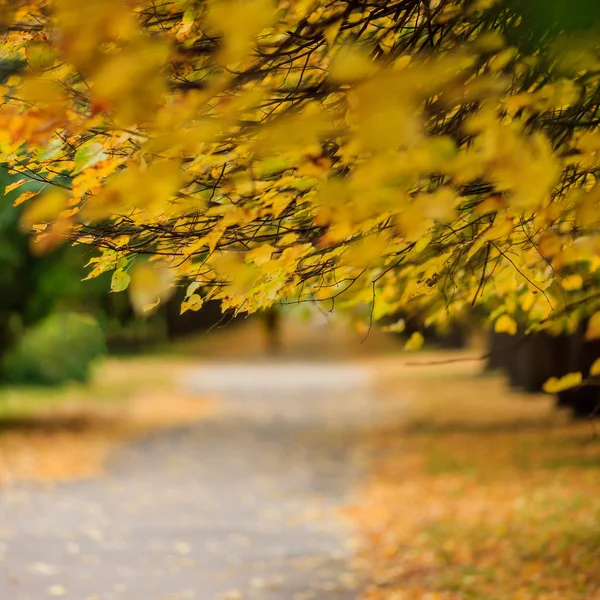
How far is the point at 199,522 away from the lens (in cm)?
903

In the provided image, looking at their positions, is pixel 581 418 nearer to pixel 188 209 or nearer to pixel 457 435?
pixel 457 435

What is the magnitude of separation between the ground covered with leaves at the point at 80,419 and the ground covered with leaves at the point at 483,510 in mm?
4165

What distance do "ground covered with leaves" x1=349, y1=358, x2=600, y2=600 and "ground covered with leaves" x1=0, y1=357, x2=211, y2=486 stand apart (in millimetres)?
4165

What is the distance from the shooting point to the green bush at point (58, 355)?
2583cm

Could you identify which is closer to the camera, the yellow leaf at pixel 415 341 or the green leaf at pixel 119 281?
the green leaf at pixel 119 281

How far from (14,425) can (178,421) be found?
335 cm

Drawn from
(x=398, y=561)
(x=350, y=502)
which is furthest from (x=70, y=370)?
(x=398, y=561)

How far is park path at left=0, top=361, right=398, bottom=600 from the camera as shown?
263 inches

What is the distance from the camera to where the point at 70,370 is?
26188mm

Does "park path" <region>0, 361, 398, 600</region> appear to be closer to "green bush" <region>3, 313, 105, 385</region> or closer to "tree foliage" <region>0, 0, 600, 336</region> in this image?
"tree foliage" <region>0, 0, 600, 336</region>

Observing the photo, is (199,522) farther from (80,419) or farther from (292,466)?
(80,419)

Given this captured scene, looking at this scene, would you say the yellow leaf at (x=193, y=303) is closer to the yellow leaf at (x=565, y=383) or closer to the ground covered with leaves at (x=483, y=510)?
the yellow leaf at (x=565, y=383)

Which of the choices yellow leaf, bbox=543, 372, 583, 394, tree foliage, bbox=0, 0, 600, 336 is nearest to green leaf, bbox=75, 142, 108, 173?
tree foliage, bbox=0, 0, 600, 336

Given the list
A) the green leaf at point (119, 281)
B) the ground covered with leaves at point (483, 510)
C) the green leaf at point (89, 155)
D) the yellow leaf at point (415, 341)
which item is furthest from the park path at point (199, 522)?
the green leaf at point (89, 155)
